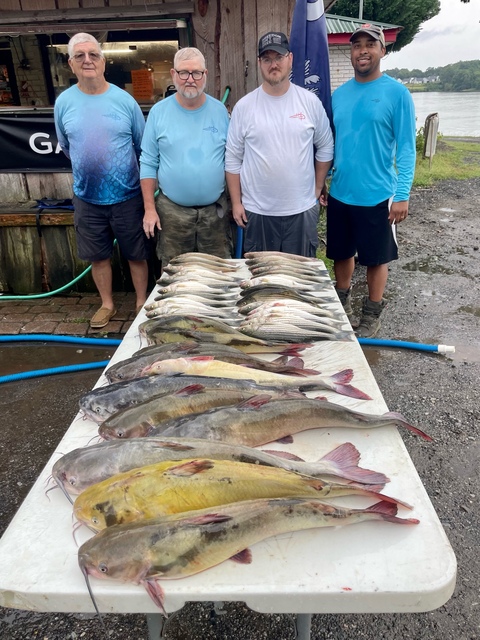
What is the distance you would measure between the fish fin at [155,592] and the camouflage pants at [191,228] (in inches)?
138

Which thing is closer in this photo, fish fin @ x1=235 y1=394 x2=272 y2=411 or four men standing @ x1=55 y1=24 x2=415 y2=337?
fish fin @ x1=235 y1=394 x2=272 y2=411

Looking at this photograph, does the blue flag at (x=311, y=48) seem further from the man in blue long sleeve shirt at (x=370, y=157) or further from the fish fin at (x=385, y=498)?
the fish fin at (x=385, y=498)

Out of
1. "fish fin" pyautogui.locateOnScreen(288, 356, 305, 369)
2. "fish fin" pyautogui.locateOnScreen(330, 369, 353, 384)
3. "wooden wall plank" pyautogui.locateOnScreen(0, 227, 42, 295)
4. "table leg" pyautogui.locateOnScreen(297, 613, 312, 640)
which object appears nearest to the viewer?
"table leg" pyautogui.locateOnScreen(297, 613, 312, 640)

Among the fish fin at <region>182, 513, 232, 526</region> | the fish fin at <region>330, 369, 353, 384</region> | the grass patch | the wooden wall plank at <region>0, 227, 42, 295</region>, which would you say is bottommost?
the grass patch

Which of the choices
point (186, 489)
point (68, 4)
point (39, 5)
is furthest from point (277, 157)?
point (39, 5)

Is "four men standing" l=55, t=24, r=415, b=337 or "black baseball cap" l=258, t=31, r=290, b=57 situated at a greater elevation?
"black baseball cap" l=258, t=31, r=290, b=57

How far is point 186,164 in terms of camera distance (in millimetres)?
4223

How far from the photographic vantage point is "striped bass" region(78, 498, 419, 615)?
1.41 metres

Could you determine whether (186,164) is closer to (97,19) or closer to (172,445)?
(172,445)

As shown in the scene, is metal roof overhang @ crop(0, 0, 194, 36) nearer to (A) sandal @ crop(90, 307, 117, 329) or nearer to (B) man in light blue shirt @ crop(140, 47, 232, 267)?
(B) man in light blue shirt @ crop(140, 47, 232, 267)

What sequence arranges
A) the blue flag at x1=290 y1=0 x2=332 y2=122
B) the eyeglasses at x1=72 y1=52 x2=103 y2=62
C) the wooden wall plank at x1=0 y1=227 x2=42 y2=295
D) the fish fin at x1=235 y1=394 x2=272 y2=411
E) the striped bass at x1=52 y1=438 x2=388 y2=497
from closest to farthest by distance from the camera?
the striped bass at x1=52 y1=438 x2=388 y2=497
the fish fin at x1=235 y1=394 x2=272 y2=411
the eyeglasses at x1=72 y1=52 x2=103 y2=62
the blue flag at x1=290 y1=0 x2=332 y2=122
the wooden wall plank at x1=0 y1=227 x2=42 y2=295

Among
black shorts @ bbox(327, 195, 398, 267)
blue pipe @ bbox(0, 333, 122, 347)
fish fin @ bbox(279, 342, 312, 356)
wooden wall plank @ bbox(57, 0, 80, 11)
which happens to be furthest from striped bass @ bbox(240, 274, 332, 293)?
wooden wall plank @ bbox(57, 0, 80, 11)

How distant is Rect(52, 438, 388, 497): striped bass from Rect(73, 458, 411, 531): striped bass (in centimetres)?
5

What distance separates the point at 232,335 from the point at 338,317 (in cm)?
73
